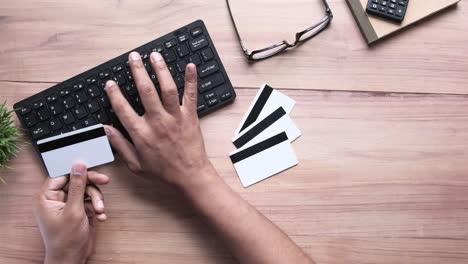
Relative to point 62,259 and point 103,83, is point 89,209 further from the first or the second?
point 103,83

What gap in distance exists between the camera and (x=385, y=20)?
0.92 metres

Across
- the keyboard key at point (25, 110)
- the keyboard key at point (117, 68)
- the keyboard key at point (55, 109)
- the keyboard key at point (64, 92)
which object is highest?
the keyboard key at point (25, 110)

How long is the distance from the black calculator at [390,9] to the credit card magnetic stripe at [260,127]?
0.77 ft

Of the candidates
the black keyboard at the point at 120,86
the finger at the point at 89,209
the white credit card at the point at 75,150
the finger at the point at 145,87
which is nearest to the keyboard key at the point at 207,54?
the black keyboard at the point at 120,86

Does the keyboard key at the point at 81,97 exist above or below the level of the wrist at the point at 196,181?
above

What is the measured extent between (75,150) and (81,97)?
0.09 metres

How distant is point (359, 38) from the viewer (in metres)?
0.92

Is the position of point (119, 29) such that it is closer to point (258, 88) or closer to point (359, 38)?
point (258, 88)

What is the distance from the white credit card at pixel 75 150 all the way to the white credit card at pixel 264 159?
213mm

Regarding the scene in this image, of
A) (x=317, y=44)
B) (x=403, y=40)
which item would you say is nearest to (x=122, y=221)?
(x=317, y=44)

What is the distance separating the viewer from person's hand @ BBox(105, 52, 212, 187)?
84 cm

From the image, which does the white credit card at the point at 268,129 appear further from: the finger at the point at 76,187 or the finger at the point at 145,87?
the finger at the point at 76,187

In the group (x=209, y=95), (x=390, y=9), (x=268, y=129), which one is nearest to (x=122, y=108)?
(x=209, y=95)

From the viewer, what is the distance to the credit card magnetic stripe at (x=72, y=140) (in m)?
0.83
